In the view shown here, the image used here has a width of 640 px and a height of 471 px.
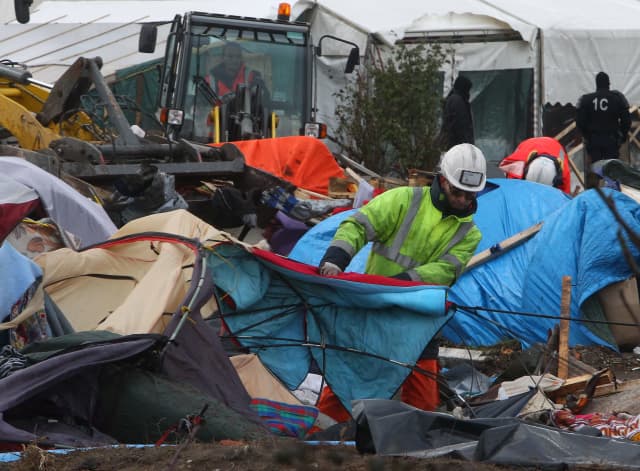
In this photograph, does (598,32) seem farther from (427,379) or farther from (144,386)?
(144,386)

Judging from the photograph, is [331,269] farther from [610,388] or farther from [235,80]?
[235,80]

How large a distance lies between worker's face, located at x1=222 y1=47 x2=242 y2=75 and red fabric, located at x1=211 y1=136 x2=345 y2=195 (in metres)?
1.46

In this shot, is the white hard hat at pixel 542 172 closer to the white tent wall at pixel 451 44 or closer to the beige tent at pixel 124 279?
the beige tent at pixel 124 279

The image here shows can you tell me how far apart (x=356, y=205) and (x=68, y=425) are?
19.9 ft

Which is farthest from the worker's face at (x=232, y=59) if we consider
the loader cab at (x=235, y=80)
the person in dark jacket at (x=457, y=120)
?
the person in dark jacket at (x=457, y=120)

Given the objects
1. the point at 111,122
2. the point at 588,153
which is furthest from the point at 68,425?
the point at 588,153

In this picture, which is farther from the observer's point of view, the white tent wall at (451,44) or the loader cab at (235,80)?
the white tent wall at (451,44)

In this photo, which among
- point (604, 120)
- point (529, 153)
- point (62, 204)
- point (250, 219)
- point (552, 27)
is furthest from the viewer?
point (552, 27)

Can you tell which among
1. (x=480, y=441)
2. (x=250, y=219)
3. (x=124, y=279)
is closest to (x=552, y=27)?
(x=250, y=219)

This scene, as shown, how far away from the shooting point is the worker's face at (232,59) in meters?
12.5

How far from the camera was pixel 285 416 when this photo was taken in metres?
5.44

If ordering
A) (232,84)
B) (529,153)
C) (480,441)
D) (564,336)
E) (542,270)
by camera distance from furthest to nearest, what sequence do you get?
(232,84), (529,153), (542,270), (564,336), (480,441)

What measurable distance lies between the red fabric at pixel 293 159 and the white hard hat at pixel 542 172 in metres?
2.03

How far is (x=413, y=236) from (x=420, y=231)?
0.17ft
